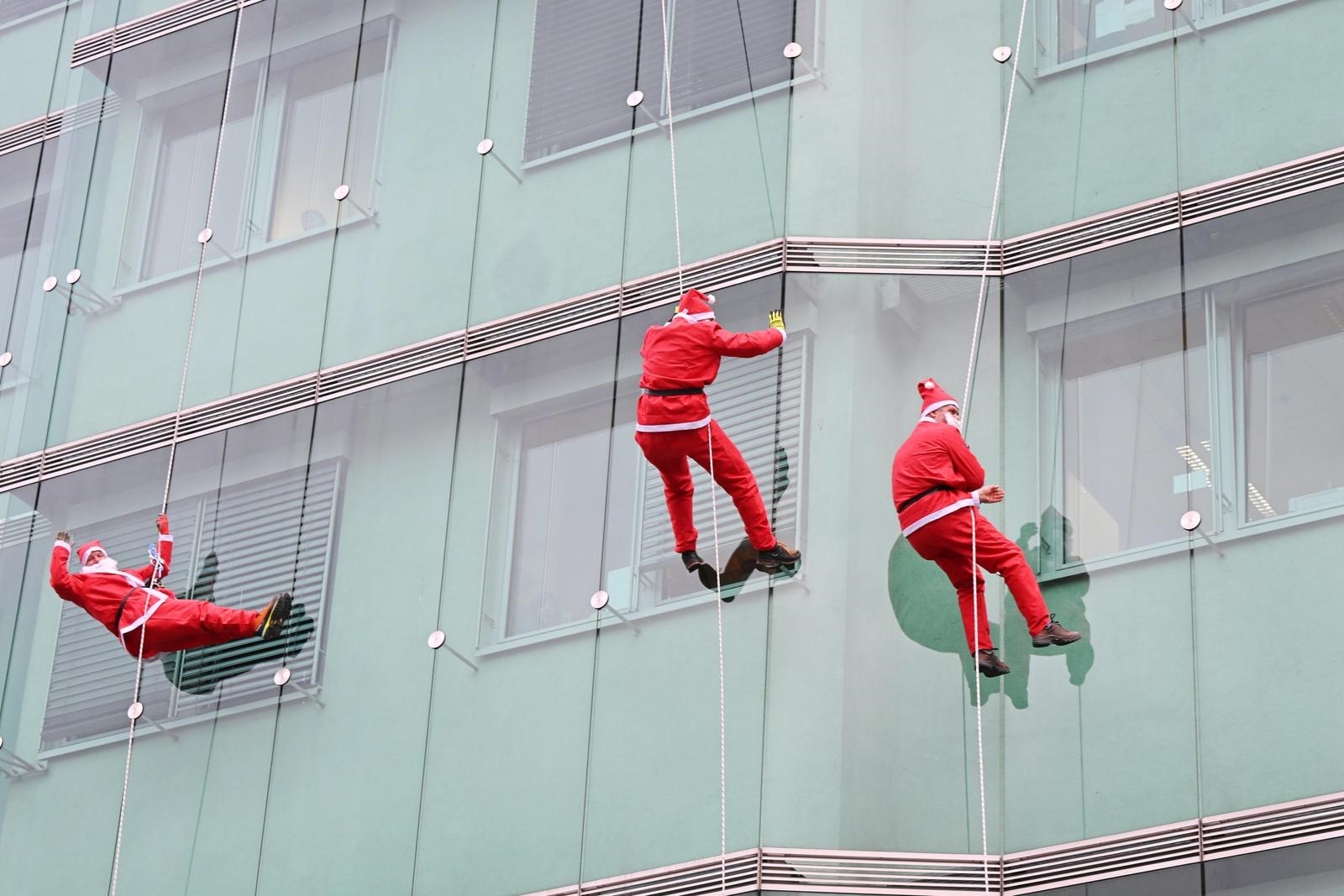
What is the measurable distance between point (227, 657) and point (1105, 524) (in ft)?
19.6

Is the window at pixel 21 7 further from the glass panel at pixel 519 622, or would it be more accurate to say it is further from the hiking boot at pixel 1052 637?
the hiking boot at pixel 1052 637

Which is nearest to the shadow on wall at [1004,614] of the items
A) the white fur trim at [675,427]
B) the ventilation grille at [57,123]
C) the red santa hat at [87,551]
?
the white fur trim at [675,427]

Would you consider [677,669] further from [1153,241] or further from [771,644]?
[1153,241]

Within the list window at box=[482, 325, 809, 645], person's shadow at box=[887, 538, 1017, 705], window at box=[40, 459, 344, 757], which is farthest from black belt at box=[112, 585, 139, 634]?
person's shadow at box=[887, 538, 1017, 705]

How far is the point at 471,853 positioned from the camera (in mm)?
16328

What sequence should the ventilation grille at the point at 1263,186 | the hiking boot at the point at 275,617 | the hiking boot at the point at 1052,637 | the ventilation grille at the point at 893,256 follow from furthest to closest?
1. the hiking boot at the point at 275,617
2. the ventilation grille at the point at 893,256
3. the ventilation grille at the point at 1263,186
4. the hiking boot at the point at 1052,637

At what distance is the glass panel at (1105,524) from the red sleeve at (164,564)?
19.2 ft

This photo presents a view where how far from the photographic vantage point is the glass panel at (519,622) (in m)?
16.3

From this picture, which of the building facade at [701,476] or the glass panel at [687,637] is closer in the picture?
the building facade at [701,476]

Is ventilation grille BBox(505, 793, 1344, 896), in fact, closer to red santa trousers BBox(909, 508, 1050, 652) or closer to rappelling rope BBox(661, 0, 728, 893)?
rappelling rope BBox(661, 0, 728, 893)

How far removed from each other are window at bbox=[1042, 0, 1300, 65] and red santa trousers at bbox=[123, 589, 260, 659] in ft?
21.3

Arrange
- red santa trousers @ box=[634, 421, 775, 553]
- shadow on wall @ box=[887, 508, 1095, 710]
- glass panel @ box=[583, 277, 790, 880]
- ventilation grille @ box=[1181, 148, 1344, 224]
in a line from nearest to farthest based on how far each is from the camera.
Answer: shadow on wall @ box=[887, 508, 1095, 710] → glass panel @ box=[583, 277, 790, 880] → ventilation grille @ box=[1181, 148, 1344, 224] → red santa trousers @ box=[634, 421, 775, 553]

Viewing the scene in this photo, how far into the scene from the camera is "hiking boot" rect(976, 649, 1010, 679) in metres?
15.5

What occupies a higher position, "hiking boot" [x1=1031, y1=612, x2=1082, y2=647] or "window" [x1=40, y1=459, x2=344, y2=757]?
"window" [x1=40, y1=459, x2=344, y2=757]
